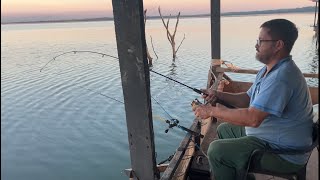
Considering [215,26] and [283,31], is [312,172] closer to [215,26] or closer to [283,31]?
[283,31]

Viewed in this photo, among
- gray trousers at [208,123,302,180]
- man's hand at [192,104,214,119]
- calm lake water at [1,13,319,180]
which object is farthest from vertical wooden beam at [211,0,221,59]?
gray trousers at [208,123,302,180]

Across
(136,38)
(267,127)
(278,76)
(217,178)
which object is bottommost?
(217,178)

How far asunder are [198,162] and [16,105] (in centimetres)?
1058

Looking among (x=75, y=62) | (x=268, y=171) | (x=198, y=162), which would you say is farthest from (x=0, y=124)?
(x=75, y=62)

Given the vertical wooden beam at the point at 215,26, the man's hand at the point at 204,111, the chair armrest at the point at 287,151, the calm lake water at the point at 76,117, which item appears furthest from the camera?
the calm lake water at the point at 76,117

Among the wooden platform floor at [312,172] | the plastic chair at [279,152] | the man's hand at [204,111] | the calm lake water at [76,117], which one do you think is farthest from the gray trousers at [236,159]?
the calm lake water at [76,117]

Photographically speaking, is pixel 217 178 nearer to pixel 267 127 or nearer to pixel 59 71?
pixel 267 127

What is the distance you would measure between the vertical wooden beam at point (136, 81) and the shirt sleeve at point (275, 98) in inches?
39.3

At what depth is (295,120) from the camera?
2764 millimetres

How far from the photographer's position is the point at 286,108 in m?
2.73

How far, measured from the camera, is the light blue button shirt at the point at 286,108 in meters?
2.63

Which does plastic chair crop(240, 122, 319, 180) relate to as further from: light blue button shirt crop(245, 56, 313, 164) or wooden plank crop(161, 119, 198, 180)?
wooden plank crop(161, 119, 198, 180)

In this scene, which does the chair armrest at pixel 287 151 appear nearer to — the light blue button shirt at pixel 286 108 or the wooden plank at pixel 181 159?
the light blue button shirt at pixel 286 108

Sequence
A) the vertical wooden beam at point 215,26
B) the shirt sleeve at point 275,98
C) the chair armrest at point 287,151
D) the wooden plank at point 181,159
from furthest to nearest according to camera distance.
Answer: the vertical wooden beam at point 215,26
the wooden plank at point 181,159
the chair armrest at point 287,151
the shirt sleeve at point 275,98
